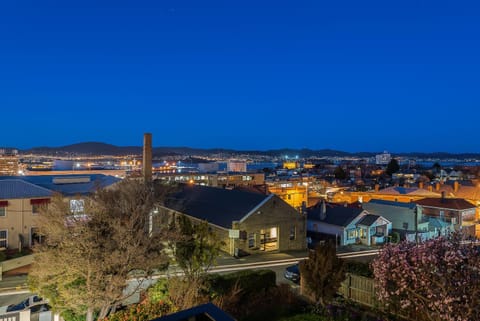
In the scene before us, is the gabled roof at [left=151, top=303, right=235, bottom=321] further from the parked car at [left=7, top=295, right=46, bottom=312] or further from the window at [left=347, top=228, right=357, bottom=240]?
the window at [left=347, top=228, right=357, bottom=240]

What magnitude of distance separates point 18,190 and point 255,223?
20877 mm

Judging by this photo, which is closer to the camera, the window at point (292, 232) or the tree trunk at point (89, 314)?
the tree trunk at point (89, 314)

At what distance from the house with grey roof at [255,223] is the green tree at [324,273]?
14.1m

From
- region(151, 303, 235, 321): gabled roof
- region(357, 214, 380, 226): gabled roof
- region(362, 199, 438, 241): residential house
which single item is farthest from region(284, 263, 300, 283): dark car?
region(362, 199, 438, 241): residential house

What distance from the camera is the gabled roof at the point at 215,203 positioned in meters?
31.5

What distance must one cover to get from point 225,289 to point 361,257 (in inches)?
691

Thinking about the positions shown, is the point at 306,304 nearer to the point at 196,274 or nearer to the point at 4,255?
the point at 196,274

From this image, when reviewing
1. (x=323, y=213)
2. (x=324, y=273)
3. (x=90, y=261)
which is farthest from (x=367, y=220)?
(x=90, y=261)

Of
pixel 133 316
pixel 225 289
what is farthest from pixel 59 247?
pixel 225 289

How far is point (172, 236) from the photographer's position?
53.0ft

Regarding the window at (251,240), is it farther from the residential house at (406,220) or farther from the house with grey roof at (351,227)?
the residential house at (406,220)

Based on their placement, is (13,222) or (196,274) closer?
(196,274)

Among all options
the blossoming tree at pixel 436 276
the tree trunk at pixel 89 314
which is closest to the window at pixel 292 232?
the tree trunk at pixel 89 314

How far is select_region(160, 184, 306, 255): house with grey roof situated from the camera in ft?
98.1
